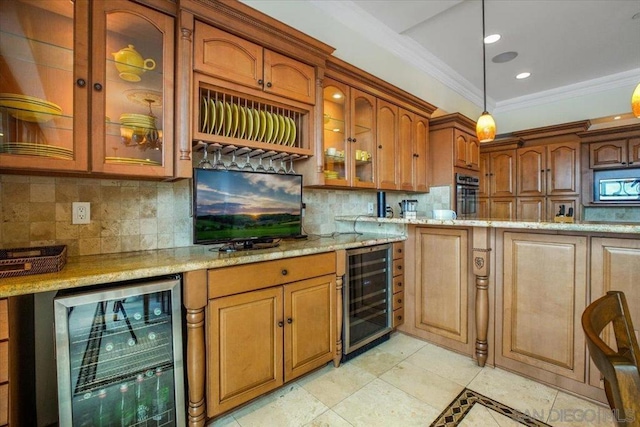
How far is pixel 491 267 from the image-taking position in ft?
7.11

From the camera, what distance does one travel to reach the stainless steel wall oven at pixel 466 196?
133 inches

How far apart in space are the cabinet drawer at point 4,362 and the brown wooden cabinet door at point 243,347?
0.73 meters

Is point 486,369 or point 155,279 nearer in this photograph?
point 155,279

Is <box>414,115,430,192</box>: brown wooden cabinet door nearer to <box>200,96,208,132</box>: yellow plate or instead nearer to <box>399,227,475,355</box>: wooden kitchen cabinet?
<box>399,227,475,355</box>: wooden kitchen cabinet

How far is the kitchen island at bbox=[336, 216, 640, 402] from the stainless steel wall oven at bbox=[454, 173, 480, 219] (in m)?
1.06

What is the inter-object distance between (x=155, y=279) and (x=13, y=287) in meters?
0.48

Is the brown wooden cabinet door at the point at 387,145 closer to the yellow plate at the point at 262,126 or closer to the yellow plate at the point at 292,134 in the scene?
the yellow plate at the point at 292,134

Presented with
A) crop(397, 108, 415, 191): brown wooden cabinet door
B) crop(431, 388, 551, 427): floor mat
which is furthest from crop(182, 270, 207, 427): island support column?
crop(397, 108, 415, 191): brown wooden cabinet door

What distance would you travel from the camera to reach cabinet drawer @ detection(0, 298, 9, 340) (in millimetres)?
1062

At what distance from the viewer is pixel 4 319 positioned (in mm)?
1068

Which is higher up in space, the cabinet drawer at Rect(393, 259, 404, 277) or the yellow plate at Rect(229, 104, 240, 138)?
the yellow plate at Rect(229, 104, 240, 138)

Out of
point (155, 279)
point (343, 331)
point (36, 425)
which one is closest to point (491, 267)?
point (343, 331)

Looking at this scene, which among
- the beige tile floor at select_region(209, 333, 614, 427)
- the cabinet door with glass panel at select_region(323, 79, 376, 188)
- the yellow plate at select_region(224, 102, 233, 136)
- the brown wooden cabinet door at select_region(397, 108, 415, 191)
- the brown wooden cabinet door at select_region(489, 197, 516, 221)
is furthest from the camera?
the brown wooden cabinet door at select_region(489, 197, 516, 221)

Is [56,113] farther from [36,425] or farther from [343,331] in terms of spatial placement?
[343,331]
